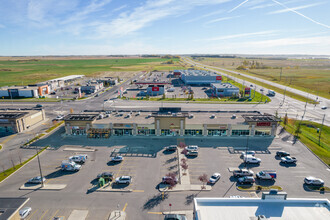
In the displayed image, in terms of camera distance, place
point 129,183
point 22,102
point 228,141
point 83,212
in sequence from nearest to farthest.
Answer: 1. point 83,212
2. point 129,183
3. point 228,141
4. point 22,102

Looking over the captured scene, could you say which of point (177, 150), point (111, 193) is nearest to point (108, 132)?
point (177, 150)

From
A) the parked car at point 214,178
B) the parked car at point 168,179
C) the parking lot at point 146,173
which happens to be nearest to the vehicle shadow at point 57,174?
the parking lot at point 146,173

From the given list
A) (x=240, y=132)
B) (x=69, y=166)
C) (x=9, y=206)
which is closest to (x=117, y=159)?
(x=69, y=166)

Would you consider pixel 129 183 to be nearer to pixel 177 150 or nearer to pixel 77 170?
pixel 77 170

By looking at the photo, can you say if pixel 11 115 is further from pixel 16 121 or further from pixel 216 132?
pixel 216 132

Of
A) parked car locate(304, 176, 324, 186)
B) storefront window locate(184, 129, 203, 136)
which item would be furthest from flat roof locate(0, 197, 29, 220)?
parked car locate(304, 176, 324, 186)

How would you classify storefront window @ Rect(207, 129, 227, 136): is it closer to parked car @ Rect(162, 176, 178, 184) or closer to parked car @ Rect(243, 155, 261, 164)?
parked car @ Rect(243, 155, 261, 164)

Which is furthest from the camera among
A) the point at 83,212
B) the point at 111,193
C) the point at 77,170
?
the point at 77,170
